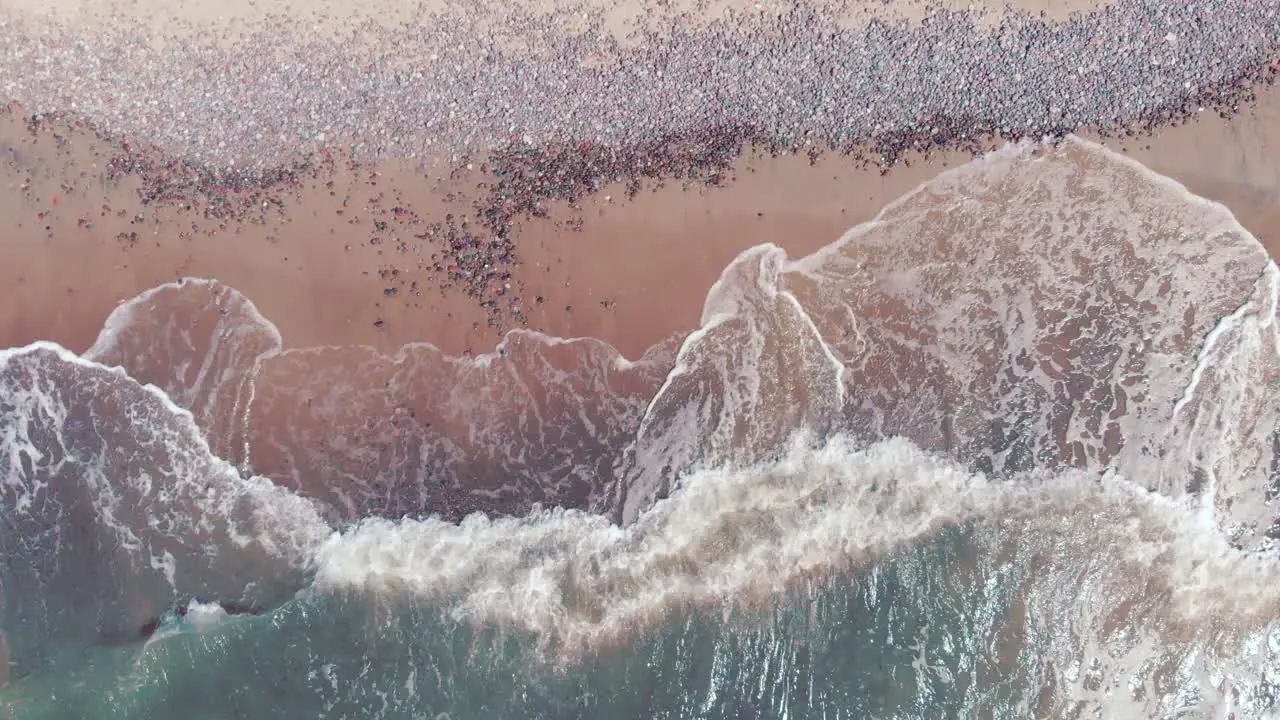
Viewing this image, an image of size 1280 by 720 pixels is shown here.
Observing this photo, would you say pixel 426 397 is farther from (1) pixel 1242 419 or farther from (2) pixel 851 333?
(1) pixel 1242 419

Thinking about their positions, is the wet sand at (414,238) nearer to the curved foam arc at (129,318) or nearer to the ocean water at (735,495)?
the curved foam arc at (129,318)

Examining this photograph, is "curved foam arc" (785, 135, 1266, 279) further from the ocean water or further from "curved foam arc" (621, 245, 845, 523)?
"curved foam arc" (621, 245, 845, 523)

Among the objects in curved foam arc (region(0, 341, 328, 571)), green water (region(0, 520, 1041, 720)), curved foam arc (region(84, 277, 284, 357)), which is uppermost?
curved foam arc (region(84, 277, 284, 357))

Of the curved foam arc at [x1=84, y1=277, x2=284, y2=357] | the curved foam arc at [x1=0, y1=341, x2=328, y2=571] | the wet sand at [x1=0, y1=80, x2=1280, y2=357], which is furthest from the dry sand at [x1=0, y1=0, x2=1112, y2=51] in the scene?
the curved foam arc at [x1=0, y1=341, x2=328, y2=571]

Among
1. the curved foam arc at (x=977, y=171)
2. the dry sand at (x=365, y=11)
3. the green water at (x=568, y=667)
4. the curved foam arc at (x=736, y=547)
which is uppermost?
the dry sand at (x=365, y=11)

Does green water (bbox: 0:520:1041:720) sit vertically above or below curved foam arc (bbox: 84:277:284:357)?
below

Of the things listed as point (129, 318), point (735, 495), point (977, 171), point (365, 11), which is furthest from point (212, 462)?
point (977, 171)

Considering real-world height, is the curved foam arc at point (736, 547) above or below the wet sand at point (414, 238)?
below

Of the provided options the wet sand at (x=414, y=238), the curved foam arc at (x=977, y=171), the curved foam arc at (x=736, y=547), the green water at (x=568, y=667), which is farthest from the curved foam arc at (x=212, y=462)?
the curved foam arc at (x=977, y=171)
